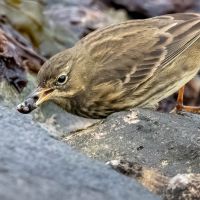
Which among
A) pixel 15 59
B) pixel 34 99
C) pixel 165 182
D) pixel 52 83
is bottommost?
pixel 15 59

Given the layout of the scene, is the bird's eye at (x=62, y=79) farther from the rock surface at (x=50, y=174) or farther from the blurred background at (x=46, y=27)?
the rock surface at (x=50, y=174)

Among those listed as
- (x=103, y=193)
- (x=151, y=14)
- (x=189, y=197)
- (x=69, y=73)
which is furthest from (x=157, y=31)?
(x=151, y=14)

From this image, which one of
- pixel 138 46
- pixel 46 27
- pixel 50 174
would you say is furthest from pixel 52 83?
pixel 46 27

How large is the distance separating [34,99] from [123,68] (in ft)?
3.22

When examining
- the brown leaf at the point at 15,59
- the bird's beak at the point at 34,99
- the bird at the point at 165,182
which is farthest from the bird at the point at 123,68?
the bird at the point at 165,182

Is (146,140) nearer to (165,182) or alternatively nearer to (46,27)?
(165,182)

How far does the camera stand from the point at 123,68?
6.92 m

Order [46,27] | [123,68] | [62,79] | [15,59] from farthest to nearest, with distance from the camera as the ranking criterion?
[46,27] < [15,59] < [123,68] < [62,79]

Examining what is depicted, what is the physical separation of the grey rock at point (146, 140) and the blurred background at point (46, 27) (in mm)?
1620

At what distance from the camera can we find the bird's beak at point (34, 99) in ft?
20.6

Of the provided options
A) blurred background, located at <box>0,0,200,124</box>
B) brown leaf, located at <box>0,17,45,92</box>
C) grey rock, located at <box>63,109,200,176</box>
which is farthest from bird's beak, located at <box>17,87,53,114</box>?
brown leaf, located at <box>0,17,45,92</box>

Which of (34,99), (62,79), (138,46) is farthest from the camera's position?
(138,46)

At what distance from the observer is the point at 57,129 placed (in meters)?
7.35

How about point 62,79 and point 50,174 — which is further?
point 62,79
